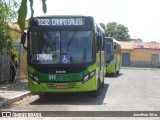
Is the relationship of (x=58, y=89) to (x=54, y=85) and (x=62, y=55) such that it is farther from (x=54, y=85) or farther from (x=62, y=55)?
(x=62, y=55)

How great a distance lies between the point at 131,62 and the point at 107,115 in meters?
62.2

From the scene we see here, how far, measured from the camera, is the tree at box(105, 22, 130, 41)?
106m

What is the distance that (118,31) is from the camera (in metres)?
106

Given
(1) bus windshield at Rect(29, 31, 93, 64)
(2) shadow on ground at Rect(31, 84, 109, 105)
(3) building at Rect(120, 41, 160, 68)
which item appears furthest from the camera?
(3) building at Rect(120, 41, 160, 68)

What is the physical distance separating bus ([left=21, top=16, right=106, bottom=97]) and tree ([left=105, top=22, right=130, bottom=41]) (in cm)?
9336

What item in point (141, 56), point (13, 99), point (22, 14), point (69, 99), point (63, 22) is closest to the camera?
point (22, 14)

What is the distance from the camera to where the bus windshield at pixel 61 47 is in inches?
492

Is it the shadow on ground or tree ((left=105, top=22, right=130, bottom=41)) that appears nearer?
the shadow on ground

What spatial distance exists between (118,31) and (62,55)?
9468 centimetres

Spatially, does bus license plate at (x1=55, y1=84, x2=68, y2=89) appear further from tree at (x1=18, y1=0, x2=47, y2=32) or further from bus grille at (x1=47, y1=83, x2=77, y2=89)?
tree at (x1=18, y1=0, x2=47, y2=32)

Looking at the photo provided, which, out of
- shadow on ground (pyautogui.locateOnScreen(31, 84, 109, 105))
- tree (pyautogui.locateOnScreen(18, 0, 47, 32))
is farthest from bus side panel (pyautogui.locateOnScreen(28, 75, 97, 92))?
tree (pyautogui.locateOnScreen(18, 0, 47, 32))

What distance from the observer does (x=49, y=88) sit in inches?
489

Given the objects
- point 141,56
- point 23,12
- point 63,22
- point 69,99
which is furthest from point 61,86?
point 141,56

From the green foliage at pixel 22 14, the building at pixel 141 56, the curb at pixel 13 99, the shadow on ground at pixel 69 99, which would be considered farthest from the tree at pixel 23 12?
the building at pixel 141 56
